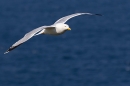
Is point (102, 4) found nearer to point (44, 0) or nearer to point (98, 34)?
point (44, 0)

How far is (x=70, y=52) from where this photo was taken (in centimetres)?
4781

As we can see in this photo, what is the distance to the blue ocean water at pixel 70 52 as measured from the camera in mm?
41969

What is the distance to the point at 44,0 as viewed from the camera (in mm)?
80562

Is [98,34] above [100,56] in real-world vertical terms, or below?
above

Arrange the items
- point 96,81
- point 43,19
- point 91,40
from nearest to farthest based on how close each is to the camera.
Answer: point 96,81 → point 91,40 → point 43,19

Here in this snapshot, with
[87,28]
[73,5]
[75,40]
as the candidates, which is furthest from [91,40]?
[73,5]

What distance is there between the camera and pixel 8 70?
43531 millimetres

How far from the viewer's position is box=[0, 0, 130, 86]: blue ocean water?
4197 cm

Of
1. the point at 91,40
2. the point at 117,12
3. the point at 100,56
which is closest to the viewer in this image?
the point at 100,56

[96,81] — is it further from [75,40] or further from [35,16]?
[35,16]

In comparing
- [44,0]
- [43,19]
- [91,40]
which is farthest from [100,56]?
[44,0]

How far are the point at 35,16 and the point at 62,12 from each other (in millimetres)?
3153

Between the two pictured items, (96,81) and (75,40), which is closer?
(96,81)

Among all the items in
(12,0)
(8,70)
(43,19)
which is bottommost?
(8,70)
